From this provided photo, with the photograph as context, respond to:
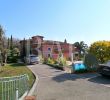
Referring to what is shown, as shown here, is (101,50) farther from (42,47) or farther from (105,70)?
(42,47)

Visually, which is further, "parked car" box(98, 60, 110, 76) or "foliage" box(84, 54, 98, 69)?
"foliage" box(84, 54, 98, 69)

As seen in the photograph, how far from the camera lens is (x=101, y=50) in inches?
786

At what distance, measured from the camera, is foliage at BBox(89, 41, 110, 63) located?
1977cm

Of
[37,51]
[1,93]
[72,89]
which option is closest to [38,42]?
[37,51]

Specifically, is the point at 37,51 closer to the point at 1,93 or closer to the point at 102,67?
the point at 102,67

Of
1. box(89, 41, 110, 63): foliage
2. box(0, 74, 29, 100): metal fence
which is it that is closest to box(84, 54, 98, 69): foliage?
box(89, 41, 110, 63): foliage

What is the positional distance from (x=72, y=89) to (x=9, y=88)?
4357mm

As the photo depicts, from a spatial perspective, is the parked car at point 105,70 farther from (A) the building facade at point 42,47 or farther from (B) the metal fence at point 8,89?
(A) the building facade at point 42,47

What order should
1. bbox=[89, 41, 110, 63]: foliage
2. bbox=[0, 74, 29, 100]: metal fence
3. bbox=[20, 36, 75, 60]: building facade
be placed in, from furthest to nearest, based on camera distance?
bbox=[20, 36, 75, 60]: building facade → bbox=[89, 41, 110, 63]: foliage → bbox=[0, 74, 29, 100]: metal fence

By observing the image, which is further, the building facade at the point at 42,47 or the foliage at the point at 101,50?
the building facade at the point at 42,47

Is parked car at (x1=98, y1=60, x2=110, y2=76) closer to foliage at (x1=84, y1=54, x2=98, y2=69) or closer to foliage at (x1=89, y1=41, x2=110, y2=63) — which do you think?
foliage at (x1=84, y1=54, x2=98, y2=69)

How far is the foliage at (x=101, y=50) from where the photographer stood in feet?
64.8

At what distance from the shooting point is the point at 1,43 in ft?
88.6

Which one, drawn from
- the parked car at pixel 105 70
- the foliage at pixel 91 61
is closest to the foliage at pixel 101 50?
the foliage at pixel 91 61
